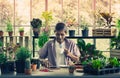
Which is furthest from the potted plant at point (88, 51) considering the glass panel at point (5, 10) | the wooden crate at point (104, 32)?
the glass panel at point (5, 10)

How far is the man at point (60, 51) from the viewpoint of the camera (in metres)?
3.33

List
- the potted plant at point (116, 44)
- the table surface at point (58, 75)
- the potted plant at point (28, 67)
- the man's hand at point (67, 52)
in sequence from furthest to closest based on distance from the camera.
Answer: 1. the potted plant at point (116, 44)
2. the man's hand at point (67, 52)
3. the potted plant at point (28, 67)
4. the table surface at point (58, 75)

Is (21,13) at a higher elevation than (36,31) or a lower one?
higher

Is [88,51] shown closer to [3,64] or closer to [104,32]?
[104,32]

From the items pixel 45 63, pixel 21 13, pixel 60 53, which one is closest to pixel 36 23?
pixel 60 53

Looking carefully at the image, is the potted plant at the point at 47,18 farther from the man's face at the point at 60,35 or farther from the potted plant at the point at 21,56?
the potted plant at the point at 21,56

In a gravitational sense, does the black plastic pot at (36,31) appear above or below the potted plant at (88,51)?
above

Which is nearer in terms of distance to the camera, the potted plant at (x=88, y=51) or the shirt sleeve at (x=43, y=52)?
the shirt sleeve at (x=43, y=52)

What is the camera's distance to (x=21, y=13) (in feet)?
39.5

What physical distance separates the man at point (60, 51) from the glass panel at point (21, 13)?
8055 millimetres

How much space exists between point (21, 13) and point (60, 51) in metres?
8.83

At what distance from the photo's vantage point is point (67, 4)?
1251 cm

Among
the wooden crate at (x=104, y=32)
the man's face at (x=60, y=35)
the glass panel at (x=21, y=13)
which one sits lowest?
the man's face at (x=60, y=35)

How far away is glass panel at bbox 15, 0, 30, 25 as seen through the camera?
11.7 metres
